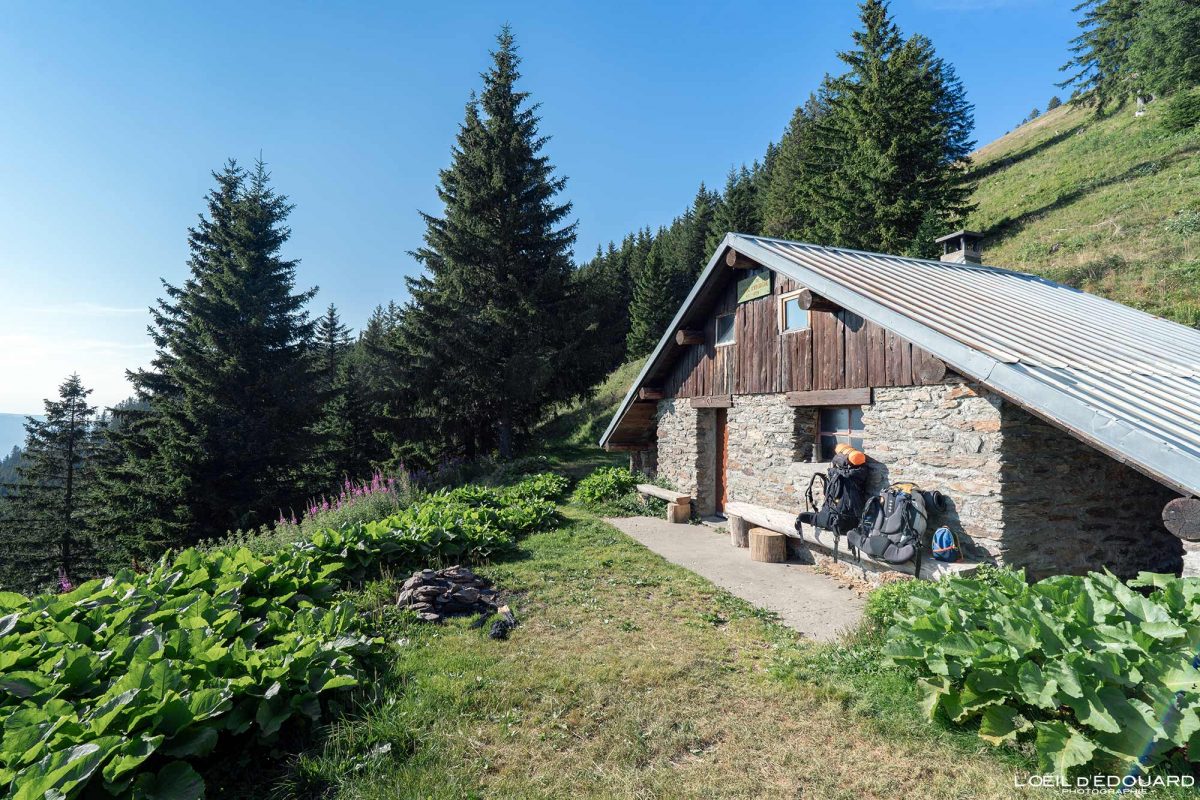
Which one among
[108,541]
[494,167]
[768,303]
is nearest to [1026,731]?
[768,303]

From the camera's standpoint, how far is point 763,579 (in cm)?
768

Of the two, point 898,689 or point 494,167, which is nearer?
point 898,689

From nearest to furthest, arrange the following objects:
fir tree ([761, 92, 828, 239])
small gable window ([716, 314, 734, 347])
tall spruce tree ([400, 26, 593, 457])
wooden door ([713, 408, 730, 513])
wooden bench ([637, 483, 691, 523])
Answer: small gable window ([716, 314, 734, 347]) → wooden bench ([637, 483, 691, 523]) → wooden door ([713, 408, 730, 513]) → tall spruce tree ([400, 26, 593, 457]) → fir tree ([761, 92, 828, 239])

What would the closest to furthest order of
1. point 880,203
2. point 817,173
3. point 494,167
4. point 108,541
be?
point 108,541
point 494,167
point 880,203
point 817,173

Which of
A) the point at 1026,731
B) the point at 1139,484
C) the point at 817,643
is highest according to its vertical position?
the point at 1139,484

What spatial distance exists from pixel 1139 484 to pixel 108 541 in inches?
1039

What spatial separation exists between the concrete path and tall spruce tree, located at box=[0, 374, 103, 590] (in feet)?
86.3

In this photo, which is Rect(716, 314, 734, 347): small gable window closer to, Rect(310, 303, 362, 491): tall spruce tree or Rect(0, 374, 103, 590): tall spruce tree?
Rect(310, 303, 362, 491): tall spruce tree

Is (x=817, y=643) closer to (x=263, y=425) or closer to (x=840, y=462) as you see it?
(x=840, y=462)

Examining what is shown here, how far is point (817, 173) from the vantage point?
32.6 metres

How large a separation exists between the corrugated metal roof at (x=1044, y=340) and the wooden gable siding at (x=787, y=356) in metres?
0.60

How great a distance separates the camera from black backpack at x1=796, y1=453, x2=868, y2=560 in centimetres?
738

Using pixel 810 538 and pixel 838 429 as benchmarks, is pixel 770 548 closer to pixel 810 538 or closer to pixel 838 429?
pixel 810 538

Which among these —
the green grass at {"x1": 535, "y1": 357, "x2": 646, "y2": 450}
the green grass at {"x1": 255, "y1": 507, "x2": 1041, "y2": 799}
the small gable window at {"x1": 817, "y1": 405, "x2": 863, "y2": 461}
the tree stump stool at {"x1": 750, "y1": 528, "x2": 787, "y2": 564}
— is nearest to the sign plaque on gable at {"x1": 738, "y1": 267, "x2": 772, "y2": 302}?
the small gable window at {"x1": 817, "y1": 405, "x2": 863, "y2": 461}
